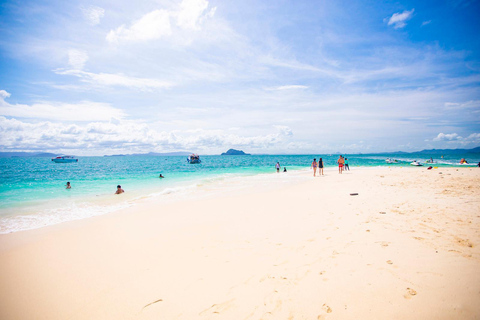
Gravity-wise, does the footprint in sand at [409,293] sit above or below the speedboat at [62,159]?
below

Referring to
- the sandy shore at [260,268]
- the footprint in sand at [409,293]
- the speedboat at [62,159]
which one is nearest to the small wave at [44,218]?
the sandy shore at [260,268]

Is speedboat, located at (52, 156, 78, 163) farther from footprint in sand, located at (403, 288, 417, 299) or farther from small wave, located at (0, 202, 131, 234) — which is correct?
footprint in sand, located at (403, 288, 417, 299)

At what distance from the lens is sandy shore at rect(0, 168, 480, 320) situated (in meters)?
3.59

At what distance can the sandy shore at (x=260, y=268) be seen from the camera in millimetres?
3586

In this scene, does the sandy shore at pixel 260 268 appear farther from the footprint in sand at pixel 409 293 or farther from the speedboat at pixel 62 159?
the speedboat at pixel 62 159

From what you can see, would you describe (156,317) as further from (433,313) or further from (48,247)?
(48,247)

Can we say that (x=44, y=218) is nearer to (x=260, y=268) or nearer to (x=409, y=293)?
(x=260, y=268)

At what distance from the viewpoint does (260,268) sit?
16.0 ft

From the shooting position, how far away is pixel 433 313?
10.4ft

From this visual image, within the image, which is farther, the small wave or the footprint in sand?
the small wave

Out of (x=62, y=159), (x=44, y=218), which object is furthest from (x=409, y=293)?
(x=62, y=159)

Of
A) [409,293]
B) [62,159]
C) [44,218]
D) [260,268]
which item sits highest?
[62,159]

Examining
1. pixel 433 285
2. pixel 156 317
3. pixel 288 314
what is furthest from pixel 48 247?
pixel 433 285

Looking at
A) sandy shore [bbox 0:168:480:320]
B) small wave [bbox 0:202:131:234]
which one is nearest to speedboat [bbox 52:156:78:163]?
small wave [bbox 0:202:131:234]
